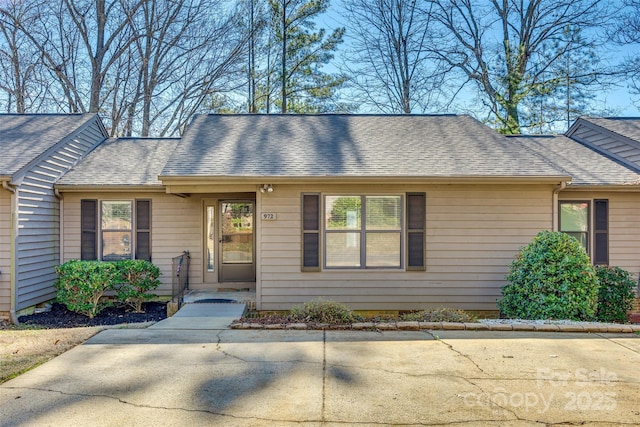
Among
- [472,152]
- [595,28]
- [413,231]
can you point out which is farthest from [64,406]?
[595,28]

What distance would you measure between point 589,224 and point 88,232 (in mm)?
9802

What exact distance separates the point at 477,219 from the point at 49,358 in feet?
21.2

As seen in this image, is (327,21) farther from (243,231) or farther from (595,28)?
(243,231)

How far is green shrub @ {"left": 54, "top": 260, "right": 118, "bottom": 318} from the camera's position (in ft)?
24.6

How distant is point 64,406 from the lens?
341cm

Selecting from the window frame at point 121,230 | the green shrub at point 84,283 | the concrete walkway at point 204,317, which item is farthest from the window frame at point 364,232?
the window frame at point 121,230

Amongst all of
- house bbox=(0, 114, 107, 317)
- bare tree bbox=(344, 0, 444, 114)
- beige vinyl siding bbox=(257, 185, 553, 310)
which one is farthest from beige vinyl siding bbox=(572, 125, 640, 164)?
house bbox=(0, 114, 107, 317)

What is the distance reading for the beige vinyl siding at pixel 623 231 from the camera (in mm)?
8453

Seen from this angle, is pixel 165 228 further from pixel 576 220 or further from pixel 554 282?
pixel 576 220

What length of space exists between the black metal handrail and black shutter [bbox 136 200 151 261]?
0.72m

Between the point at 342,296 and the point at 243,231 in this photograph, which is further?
the point at 243,231

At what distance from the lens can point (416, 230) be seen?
24.8ft

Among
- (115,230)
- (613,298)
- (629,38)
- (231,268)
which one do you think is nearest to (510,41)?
(629,38)

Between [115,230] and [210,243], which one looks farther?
[210,243]
